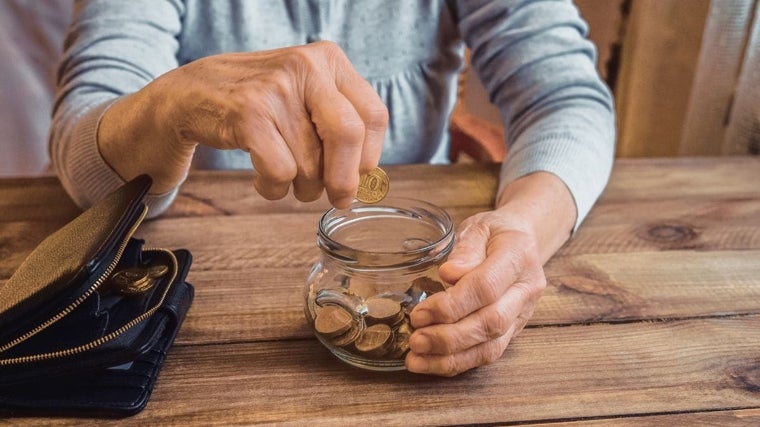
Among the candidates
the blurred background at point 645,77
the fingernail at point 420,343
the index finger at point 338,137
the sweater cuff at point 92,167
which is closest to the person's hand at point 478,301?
the fingernail at point 420,343

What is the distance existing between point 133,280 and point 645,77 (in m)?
1.51

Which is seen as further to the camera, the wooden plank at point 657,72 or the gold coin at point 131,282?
the wooden plank at point 657,72

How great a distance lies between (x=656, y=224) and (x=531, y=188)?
21 centimetres

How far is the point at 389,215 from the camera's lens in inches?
28.2

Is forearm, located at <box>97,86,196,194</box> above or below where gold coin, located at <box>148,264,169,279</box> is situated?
above

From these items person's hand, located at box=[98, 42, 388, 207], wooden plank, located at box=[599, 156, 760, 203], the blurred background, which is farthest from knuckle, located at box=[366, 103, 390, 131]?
the blurred background

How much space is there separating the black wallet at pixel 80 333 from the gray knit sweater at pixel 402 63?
0.30m

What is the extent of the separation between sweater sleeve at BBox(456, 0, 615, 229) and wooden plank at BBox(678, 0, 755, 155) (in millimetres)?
623

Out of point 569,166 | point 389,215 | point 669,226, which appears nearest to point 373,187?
point 389,215

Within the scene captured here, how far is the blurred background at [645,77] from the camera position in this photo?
1.55 m

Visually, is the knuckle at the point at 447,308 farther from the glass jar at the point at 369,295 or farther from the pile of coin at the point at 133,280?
the pile of coin at the point at 133,280

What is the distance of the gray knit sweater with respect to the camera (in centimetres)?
95

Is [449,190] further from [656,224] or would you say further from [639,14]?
[639,14]

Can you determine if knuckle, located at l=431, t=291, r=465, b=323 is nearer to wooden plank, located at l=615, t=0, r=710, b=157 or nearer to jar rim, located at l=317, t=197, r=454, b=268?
jar rim, located at l=317, t=197, r=454, b=268
